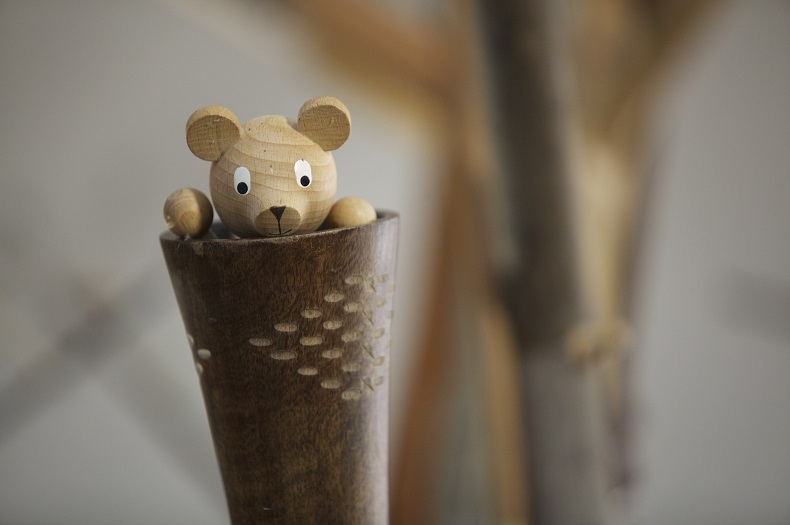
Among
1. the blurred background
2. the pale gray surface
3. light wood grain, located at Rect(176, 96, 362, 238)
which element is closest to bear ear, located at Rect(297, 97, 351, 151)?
light wood grain, located at Rect(176, 96, 362, 238)

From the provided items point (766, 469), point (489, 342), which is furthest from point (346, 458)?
point (766, 469)

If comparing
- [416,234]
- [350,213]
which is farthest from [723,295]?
[350,213]

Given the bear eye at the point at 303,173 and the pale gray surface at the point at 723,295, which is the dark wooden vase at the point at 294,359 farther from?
the pale gray surface at the point at 723,295

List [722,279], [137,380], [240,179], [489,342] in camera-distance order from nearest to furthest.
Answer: [240,179], [489,342], [137,380], [722,279]

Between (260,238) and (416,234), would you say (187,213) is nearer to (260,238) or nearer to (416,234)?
(260,238)

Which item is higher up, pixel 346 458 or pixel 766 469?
pixel 346 458

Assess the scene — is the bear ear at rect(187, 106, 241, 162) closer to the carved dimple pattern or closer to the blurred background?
the carved dimple pattern

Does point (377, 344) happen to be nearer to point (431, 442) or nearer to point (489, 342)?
point (489, 342)
